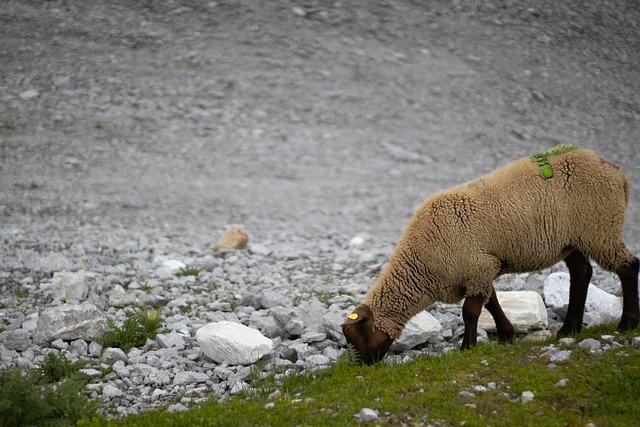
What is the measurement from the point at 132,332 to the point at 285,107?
14324 mm

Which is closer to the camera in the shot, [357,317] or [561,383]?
[561,383]

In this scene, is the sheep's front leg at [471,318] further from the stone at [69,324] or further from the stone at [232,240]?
the stone at [232,240]

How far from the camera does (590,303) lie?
10289 mm

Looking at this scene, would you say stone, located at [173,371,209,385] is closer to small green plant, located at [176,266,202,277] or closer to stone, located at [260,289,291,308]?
stone, located at [260,289,291,308]

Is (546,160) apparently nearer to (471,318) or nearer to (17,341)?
(471,318)

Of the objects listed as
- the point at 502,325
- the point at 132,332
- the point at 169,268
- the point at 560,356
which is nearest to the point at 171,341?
the point at 132,332

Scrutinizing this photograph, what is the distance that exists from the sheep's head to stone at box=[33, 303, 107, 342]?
3.70m

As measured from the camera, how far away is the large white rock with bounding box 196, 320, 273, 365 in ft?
29.4

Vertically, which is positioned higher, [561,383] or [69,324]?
[561,383]

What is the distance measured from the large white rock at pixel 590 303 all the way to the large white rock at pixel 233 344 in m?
4.31

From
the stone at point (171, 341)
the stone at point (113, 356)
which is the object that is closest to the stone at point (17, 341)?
the stone at point (113, 356)

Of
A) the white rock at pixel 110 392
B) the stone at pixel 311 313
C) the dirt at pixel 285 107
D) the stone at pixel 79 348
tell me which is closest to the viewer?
the white rock at pixel 110 392

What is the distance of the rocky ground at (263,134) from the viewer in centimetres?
1224

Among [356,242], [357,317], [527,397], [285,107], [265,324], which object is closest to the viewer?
[527,397]
